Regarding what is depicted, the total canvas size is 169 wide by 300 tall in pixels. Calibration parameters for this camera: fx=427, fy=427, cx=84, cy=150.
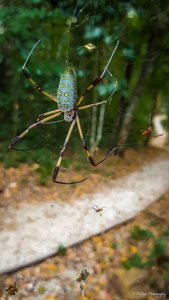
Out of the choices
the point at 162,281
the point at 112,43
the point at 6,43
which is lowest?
the point at 162,281

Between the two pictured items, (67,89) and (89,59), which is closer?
(67,89)

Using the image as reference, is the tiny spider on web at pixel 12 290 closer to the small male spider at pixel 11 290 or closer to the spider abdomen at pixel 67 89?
the small male spider at pixel 11 290

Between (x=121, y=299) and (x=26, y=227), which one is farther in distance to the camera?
(x=26, y=227)

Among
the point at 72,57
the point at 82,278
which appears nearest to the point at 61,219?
the point at 82,278

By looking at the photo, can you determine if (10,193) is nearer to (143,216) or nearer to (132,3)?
(143,216)

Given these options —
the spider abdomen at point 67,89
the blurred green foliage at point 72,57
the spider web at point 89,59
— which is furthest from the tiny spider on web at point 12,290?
the spider abdomen at point 67,89

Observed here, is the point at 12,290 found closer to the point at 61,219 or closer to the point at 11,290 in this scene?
the point at 11,290

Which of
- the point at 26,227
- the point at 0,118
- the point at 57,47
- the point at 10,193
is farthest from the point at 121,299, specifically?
the point at 0,118
